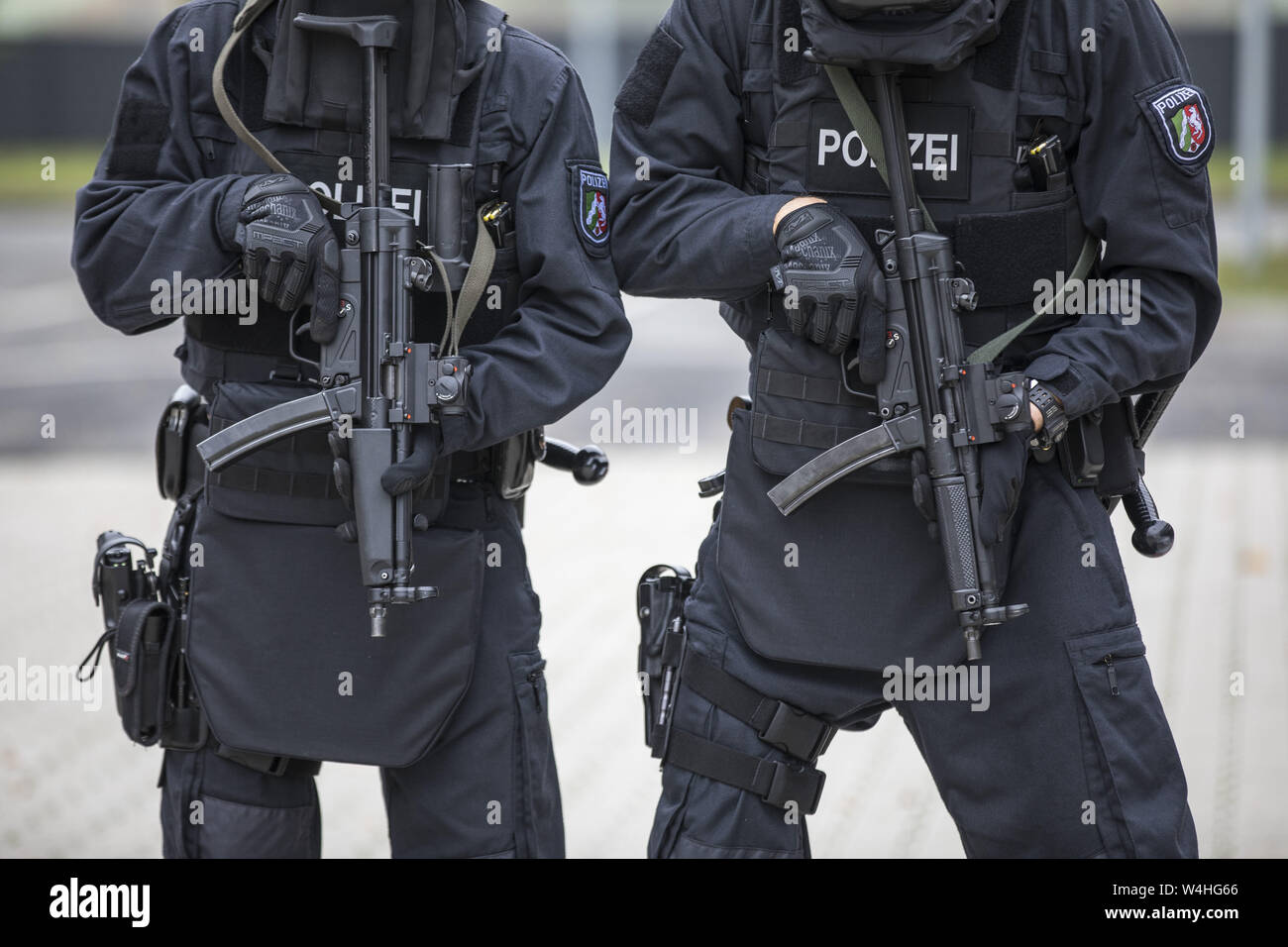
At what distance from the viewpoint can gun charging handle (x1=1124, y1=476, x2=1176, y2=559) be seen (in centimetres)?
343

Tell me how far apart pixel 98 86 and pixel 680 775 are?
2559cm

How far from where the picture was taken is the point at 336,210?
3258 millimetres

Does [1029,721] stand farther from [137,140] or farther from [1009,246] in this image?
[137,140]

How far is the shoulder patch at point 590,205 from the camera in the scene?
3.32 metres

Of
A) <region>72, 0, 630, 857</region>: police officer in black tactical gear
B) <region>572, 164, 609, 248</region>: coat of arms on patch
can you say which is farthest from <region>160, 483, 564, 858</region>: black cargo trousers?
<region>572, 164, 609, 248</region>: coat of arms on patch

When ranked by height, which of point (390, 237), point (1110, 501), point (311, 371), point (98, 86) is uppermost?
point (98, 86)

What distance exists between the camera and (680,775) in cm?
328

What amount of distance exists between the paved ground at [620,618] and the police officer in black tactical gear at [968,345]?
191 cm

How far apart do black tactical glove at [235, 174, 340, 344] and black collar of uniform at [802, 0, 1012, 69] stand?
0.96 metres

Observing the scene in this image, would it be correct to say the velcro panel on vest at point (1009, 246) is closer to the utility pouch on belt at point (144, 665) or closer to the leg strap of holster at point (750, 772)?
the leg strap of holster at point (750, 772)

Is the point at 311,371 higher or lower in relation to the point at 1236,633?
higher

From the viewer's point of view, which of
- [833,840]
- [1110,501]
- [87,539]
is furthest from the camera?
[87,539]
